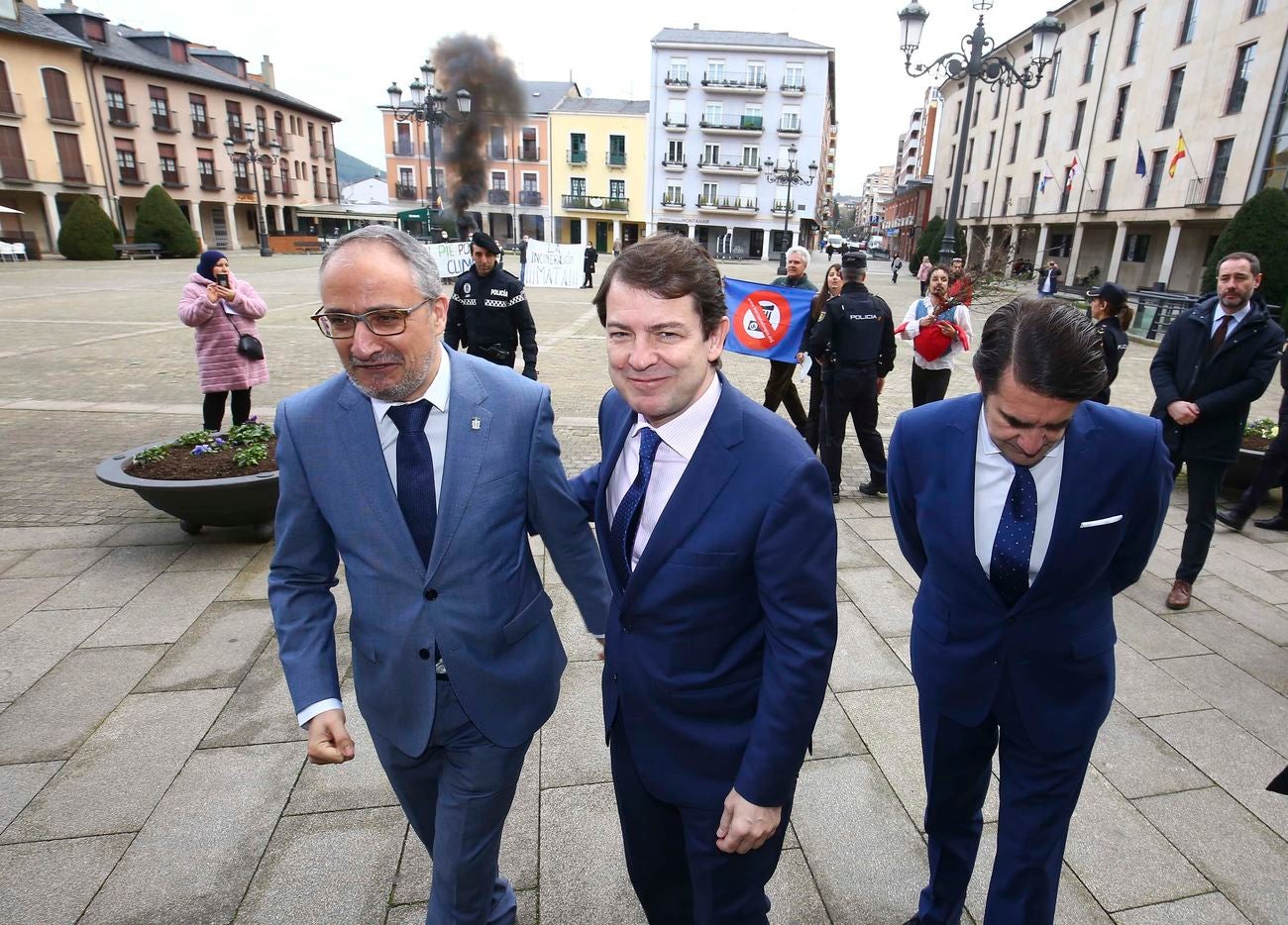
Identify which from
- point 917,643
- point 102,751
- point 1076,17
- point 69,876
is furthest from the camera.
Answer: point 1076,17

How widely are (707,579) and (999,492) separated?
95cm

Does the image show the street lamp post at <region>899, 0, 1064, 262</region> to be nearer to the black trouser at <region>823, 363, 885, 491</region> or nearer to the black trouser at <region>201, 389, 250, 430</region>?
the black trouser at <region>823, 363, 885, 491</region>

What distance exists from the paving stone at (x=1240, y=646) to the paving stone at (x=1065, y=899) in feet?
6.77

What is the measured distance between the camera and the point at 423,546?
5.79 ft

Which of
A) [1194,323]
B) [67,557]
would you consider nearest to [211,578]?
[67,557]

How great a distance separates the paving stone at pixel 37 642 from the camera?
11.2 feet

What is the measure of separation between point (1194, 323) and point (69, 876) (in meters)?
6.08

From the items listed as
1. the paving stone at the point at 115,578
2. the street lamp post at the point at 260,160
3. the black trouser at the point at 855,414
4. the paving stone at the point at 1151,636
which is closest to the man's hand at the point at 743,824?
the paving stone at the point at 1151,636

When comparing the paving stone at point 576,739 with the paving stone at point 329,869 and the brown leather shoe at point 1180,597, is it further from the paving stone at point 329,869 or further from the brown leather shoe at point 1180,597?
the brown leather shoe at point 1180,597

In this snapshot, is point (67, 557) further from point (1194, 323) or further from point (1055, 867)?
point (1194, 323)

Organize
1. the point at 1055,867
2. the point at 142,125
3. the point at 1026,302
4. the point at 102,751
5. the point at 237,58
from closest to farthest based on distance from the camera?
the point at 1026,302, the point at 1055,867, the point at 102,751, the point at 142,125, the point at 237,58

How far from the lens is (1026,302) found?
5.85 feet

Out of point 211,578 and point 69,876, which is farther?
point 211,578

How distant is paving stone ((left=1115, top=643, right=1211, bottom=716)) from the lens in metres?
3.35
